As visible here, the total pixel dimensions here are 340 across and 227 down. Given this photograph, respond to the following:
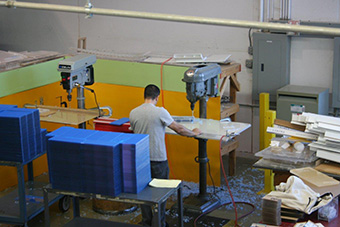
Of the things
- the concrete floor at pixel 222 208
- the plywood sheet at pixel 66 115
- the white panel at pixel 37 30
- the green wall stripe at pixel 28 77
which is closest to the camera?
the concrete floor at pixel 222 208

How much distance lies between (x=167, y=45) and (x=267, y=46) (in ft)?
5.18

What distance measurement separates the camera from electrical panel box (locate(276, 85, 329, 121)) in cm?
610

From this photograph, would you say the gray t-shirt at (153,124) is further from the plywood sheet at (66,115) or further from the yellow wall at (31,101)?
the yellow wall at (31,101)

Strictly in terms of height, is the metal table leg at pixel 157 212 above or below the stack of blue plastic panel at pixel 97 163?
below

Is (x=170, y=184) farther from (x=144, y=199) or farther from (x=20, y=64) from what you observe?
(x=20, y=64)

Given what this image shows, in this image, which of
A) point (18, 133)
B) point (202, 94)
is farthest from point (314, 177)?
point (18, 133)

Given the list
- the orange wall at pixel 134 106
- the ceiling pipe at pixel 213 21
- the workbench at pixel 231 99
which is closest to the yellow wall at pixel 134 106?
the orange wall at pixel 134 106

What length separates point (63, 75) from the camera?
5.39 m

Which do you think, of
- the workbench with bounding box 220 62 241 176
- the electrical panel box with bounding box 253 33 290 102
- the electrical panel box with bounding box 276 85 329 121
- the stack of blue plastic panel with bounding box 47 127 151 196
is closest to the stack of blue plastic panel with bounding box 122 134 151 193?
the stack of blue plastic panel with bounding box 47 127 151 196

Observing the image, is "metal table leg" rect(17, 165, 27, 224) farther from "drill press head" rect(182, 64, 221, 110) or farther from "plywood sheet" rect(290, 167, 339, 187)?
"plywood sheet" rect(290, 167, 339, 187)

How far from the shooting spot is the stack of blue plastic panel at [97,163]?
12.1ft

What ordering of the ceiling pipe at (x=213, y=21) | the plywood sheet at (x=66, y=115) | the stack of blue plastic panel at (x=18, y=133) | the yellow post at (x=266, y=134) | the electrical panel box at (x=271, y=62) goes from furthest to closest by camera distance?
the electrical panel box at (x=271, y=62) → the yellow post at (x=266, y=134) → the plywood sheet at (x=66, y=115) → the stack of blue plastic panel at (x=18, y=133) → the ceiling pipe at (x=213, y=21)

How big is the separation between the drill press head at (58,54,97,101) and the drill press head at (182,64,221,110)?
4.26 ft

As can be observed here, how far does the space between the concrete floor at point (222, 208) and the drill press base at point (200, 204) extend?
0.25 ft
